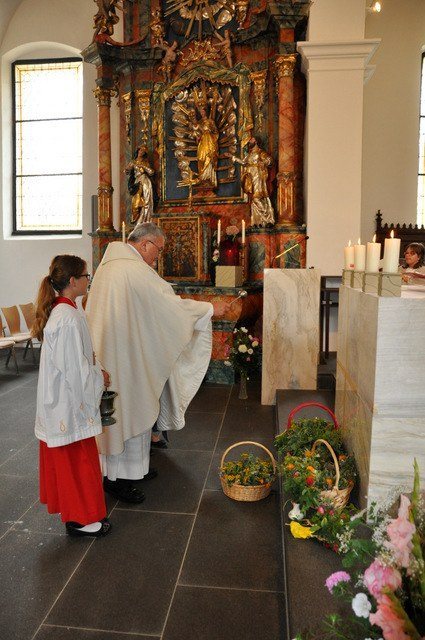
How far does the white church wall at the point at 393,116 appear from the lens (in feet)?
31.1

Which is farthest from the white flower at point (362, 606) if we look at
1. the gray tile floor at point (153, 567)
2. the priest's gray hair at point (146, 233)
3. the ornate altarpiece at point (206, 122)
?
the ornate altarpiece at point (206, 122)

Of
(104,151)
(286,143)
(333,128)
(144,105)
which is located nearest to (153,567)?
(333,128)

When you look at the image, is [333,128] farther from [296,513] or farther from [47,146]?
[47,146]

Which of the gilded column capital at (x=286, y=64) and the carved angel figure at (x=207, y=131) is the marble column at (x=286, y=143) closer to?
the gilded column capital at (x=286, y=64)

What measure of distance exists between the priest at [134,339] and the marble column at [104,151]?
586 cm

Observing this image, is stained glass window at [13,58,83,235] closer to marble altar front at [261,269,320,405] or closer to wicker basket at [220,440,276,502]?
marble altar front at [261,269,320,405]

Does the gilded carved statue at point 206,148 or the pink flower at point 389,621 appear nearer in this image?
the pink flower at point 389,621

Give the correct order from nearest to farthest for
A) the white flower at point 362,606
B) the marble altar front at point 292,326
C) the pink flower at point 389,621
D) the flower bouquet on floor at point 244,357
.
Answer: the pink flower at point 389,621 < the white flower at point 362,606 < the marble altar front at point 292,326 < the flower bouquet on floor at point 244,357

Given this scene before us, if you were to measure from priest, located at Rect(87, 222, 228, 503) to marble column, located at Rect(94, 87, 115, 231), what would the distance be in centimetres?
586

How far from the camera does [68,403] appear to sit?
3188 mm

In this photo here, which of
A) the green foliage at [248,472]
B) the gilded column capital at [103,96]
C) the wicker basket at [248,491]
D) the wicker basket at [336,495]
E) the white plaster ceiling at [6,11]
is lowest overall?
the wicker basket at [248,491]

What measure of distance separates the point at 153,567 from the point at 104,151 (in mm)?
8032

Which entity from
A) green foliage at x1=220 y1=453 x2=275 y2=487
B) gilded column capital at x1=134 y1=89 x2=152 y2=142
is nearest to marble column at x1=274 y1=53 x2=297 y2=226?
gilded column capital at x1=134 y1=89 x2=152 y2=142

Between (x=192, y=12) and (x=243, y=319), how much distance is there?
16.9 ft
